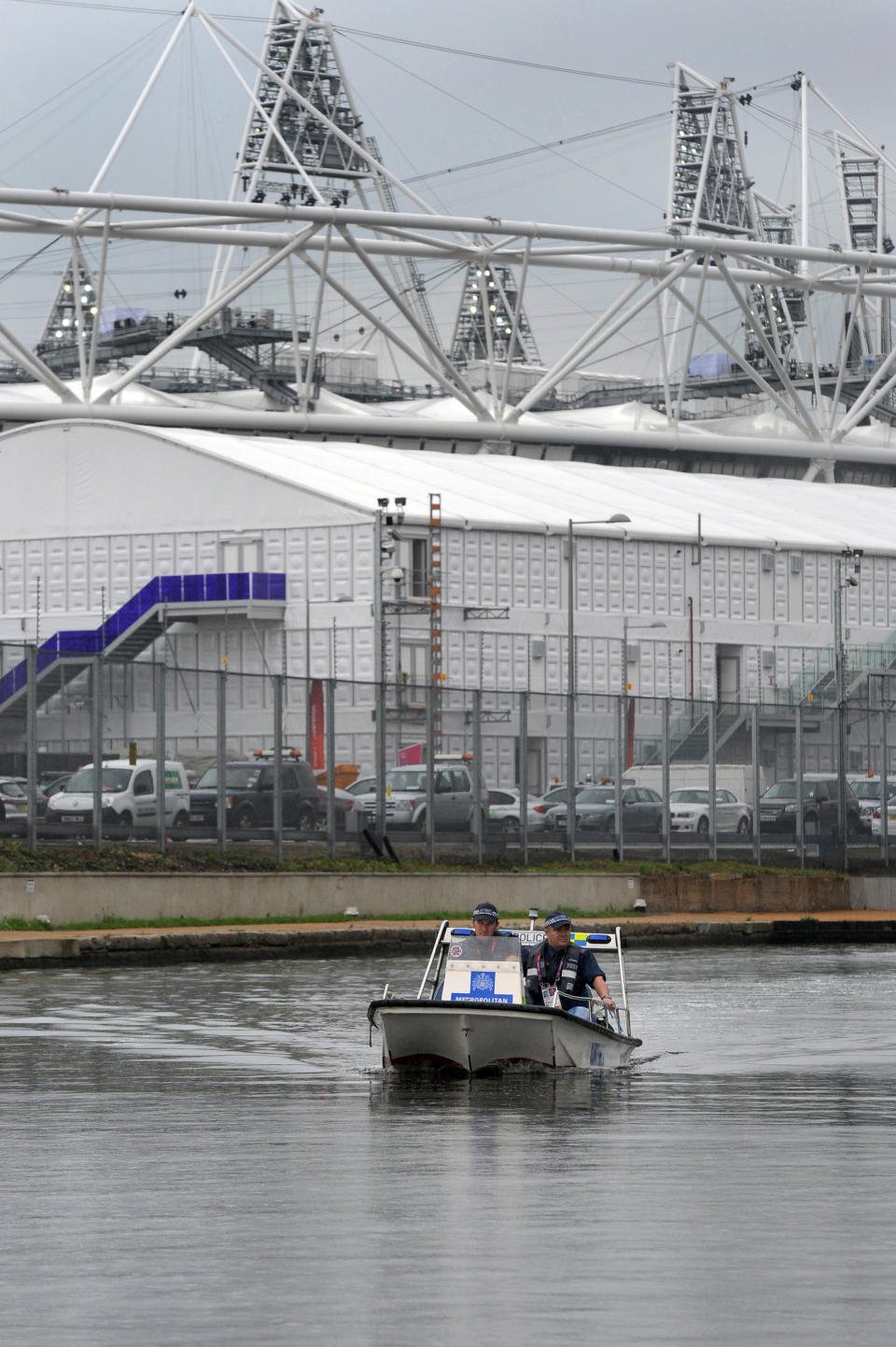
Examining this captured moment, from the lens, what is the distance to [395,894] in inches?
1561

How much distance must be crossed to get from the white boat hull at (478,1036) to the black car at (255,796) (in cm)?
1912

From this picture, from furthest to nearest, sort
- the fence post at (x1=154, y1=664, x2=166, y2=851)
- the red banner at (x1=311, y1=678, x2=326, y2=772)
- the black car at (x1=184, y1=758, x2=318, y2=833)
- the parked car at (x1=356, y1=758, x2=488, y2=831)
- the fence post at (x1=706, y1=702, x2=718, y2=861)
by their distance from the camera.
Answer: the fence post at (x1=706, y1=702, x2=718, y2=861)
the parked car at (x1=356, y1=758, x2=488, y2=831)
the red banner at (x1=311, y1=678, x2=326, y2=772)
the black car at (x1=184, y1=758, x2=318, y2=833)
the fence post at (x1=154, y1=664, x2=166, y2=851)

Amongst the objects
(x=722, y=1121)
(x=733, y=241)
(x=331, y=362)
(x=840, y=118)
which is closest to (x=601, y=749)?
(x=722, y=1121)

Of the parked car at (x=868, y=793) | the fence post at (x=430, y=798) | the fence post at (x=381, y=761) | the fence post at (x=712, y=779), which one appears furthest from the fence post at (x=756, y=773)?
the fence post at (x=381, y=761)

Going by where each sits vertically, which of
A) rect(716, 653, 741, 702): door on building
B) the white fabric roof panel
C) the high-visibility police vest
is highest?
the white fabric roof panel

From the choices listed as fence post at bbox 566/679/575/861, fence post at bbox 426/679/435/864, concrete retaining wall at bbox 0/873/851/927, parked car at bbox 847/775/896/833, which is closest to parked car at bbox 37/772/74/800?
concrete retaining wall at bbox 0/873/851/927

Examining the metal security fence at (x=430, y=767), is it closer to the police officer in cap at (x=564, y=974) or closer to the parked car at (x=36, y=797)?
the parked car at (x=36, y=797)

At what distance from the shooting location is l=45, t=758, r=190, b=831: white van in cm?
3528

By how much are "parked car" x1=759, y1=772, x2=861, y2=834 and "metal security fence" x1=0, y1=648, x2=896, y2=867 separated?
43 millimetres

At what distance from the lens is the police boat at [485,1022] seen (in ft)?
60.4

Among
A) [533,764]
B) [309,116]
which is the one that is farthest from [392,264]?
[533,764]

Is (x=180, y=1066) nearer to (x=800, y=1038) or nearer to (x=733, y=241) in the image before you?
(x=800, y=1038)

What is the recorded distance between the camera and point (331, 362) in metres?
155

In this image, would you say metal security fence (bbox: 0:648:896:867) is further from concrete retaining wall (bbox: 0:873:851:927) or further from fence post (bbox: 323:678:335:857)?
concrete retaining wall (bbox: 0:873:851:927)
